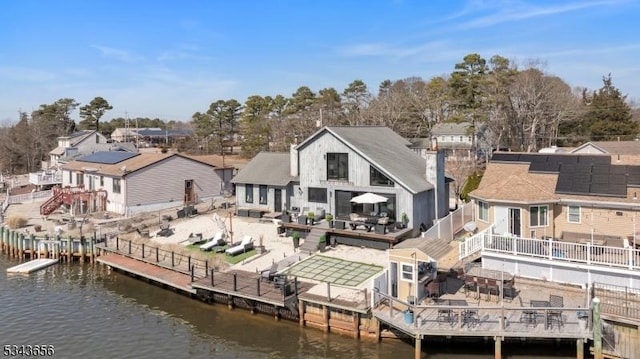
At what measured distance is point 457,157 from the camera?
54.5 metres

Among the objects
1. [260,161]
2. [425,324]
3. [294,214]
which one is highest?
[260,161]

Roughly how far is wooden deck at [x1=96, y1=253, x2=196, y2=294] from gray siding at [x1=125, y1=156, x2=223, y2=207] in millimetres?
10932

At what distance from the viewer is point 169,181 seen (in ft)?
130

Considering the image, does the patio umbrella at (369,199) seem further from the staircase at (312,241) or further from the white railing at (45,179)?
the white railing at (45,179)

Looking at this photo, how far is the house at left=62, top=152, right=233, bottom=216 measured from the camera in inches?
1486

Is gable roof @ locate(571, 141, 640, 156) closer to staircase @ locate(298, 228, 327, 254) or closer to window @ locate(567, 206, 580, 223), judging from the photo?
window @ locate(567, 206, 580, 223)

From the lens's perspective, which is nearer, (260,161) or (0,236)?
(0,236)

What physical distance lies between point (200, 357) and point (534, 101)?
4758 cm

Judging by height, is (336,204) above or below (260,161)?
below

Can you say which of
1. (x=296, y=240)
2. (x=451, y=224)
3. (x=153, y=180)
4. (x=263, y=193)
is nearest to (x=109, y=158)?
(x=153, y=180)

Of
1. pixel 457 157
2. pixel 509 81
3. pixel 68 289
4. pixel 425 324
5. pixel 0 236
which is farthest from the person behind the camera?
pixel 457 157

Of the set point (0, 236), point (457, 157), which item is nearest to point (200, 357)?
point (0, 236)

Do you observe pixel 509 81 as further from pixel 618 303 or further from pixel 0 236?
pixel 0 236

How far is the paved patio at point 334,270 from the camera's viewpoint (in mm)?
20656
